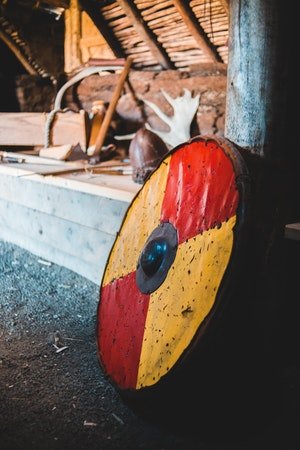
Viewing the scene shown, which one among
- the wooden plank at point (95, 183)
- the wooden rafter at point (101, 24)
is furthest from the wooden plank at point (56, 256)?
the wooden rafter at point (101, 24)

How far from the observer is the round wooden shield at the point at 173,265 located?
1.42m

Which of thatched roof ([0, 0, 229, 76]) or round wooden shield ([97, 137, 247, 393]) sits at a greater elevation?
thatched roof ([0, 0, 229, 76])

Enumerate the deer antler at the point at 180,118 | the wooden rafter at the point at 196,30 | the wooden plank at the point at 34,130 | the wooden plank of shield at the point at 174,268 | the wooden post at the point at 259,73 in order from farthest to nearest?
the wooden plank at the point at 34,130
the deer antler at the point at 180,118
the wooden rafter at the point at 196,30
the wooden post at the point at 259,73
the wooden plank of shield at the point at 174,268

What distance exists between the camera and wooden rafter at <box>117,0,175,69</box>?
3.87 meters

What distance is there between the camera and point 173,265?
1648mm

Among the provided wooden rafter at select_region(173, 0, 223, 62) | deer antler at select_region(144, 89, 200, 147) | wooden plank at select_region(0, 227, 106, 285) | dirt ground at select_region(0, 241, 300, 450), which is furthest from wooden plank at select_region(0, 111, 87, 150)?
dirt ground at select_region(0, 241, 300, 450)

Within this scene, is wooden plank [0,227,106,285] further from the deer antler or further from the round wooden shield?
the deer antler

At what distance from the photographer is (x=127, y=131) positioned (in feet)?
14.1

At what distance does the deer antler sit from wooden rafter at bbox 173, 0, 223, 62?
0.38 meters

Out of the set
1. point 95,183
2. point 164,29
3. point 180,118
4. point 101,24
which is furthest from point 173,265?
point 101,24

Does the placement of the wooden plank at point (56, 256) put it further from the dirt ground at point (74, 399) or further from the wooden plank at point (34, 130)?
the wooden plank at point (34, 130)

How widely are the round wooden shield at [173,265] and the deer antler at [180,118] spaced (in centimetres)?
181

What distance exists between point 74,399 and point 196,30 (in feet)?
10.1

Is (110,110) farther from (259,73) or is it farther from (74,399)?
(74,399)
